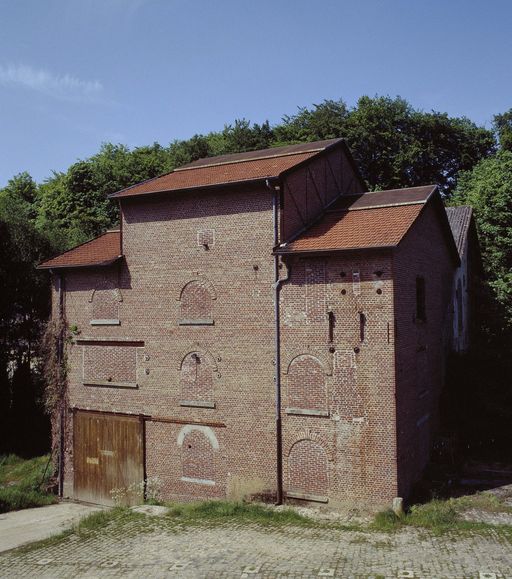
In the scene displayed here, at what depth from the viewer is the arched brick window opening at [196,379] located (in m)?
17.0

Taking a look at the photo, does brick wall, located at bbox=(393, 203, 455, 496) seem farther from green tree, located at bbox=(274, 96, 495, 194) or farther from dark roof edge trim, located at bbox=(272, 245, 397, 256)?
green tree, located at bbox=(274, 96, 495, 194)

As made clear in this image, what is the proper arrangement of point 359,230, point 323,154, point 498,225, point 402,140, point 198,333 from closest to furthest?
point 359,230
point 198,333
point 323,154
point 498,225
point 402,140

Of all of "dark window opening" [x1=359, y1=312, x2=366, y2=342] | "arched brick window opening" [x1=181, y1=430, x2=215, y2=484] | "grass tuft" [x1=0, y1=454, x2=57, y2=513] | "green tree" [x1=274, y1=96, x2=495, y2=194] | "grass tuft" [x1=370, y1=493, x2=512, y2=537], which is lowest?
"grass tuft" [x1=0, y1=454, x2=57, y2=513]

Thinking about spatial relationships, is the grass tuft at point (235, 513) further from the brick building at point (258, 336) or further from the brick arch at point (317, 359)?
the brick arch at point (317, 359)

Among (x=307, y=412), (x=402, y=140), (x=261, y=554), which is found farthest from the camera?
(x=402, y=140)

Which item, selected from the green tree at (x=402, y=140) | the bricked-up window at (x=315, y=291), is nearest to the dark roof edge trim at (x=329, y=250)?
the bricked-up window at (x=315, y=291)

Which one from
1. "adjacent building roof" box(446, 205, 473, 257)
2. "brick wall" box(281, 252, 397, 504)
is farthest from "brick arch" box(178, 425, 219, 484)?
"adjacent building roof" box(446, 205, 473, 257)

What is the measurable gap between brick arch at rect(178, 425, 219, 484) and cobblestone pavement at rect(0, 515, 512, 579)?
8.68ft

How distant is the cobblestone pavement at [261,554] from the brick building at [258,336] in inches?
88.9

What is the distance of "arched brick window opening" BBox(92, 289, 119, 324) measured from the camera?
18859mm

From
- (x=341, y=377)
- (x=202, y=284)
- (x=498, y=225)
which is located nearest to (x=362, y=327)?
(x=341, y=377)

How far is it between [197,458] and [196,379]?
2444 mm

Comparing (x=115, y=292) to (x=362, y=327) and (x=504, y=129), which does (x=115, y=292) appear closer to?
(x=362, y=327)

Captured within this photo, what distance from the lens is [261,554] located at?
11.9m
